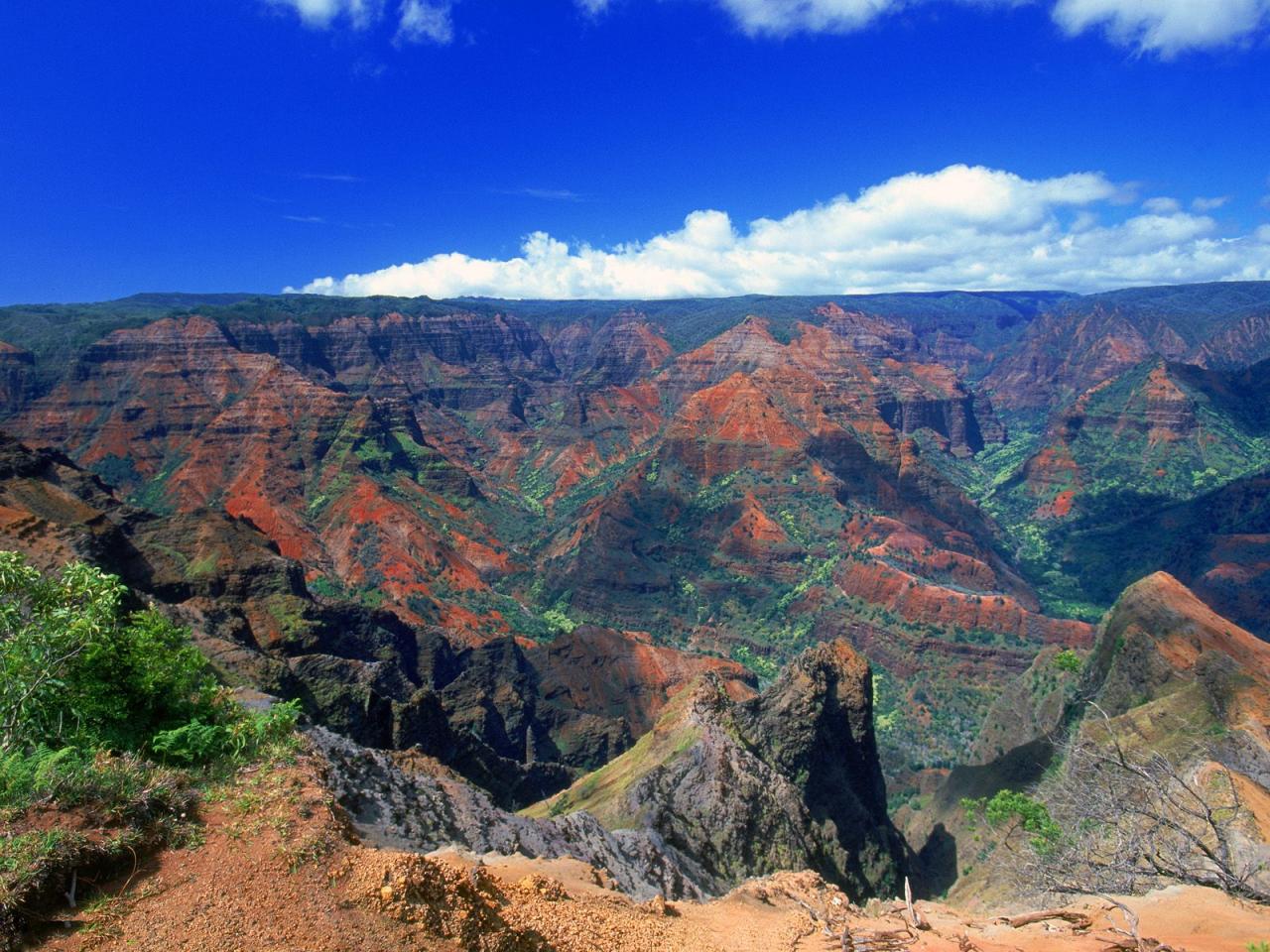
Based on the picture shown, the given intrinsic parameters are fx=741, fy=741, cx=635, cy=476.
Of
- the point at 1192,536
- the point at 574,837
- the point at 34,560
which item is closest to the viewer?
the point at 574,837

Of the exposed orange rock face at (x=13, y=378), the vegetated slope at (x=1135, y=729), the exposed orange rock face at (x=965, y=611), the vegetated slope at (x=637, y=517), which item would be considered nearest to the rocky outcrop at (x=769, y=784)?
the vegetated slope at (x=1135, y=729)

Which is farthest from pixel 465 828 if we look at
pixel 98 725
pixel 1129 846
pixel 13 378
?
pixel 13 378

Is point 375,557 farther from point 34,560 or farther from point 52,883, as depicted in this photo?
point 52,883

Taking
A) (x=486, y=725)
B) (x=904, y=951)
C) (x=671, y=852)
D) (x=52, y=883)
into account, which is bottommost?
(x=486, y=725)

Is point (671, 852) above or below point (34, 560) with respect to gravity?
below

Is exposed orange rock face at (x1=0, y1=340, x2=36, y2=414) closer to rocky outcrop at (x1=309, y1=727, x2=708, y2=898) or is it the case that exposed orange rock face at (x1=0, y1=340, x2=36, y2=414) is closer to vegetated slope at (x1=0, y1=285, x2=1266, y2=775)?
vegetated slope at (x1=0, y1=285, x2=1266, y2=775)

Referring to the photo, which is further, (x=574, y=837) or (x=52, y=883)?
(x=574, y=837)

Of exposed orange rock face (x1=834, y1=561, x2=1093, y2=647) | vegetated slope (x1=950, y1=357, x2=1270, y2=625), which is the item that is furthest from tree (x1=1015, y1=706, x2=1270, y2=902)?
vegetated slope (x1=950, y1=357, x2=1270, y2=625)

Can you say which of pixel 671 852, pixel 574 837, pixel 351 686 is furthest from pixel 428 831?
pixel 351 686

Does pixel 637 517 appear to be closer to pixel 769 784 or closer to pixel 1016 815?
pixel 1016 815
